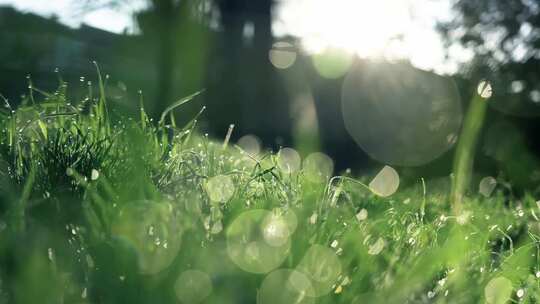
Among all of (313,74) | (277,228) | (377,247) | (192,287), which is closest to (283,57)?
(313,74)

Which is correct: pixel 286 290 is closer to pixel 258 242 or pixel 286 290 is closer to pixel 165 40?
pixel 258 242

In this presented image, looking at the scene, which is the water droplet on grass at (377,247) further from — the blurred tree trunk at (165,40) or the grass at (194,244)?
the blurred tree trunk at (165,40)

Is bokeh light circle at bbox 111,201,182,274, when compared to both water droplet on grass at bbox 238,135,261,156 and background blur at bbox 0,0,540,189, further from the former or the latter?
background blur at bbox 0,0,540,189

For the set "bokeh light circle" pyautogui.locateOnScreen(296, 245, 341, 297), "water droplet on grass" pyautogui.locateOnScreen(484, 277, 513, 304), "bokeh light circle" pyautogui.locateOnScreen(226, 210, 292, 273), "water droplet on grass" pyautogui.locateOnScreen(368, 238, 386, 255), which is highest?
"bokeh light circle" pyautogui.locateOnScreen(226, 210, 292, 273)

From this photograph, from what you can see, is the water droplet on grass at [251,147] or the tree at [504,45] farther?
the tree at [504,45]

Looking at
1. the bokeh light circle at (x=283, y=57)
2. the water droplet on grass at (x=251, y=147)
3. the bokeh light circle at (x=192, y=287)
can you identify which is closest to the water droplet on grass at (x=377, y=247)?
the bokeh light circle at (x=192, y=287)

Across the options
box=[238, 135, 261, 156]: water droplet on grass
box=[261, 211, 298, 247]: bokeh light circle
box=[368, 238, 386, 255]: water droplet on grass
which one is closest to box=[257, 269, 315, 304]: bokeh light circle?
box=[261, 211, 298, 247]: bokeh light circle
